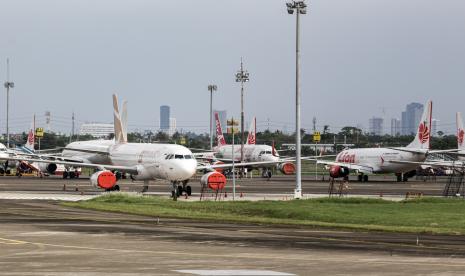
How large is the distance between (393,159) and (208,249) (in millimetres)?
88724

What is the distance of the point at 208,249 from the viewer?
27.0 meters

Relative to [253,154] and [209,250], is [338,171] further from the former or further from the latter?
[209,250]

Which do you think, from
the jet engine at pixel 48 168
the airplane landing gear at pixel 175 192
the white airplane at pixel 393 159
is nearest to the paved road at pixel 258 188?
the airplane landing gear at pixel 175 192

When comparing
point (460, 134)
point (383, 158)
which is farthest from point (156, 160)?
point (460, 134)

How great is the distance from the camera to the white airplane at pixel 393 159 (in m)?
111

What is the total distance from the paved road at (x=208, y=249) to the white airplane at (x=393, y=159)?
7524 cm

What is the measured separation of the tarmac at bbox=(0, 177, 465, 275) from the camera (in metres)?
21.9

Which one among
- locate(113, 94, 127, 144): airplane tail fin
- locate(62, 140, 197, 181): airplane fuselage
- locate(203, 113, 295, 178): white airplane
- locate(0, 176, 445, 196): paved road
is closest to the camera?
locate(62, 140, 197, 181): airplane fuselage

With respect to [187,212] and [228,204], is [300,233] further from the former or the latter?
[228,204]

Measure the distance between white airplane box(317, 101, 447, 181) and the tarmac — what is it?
2939 inches

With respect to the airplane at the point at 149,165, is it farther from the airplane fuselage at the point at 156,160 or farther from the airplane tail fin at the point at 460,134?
the airplane tail fin at the point at 460,134

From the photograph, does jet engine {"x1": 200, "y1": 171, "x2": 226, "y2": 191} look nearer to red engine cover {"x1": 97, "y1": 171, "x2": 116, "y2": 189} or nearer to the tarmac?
red engine cover {"x1": 97, "y1": 171, "x2": 116, "y2": 189}

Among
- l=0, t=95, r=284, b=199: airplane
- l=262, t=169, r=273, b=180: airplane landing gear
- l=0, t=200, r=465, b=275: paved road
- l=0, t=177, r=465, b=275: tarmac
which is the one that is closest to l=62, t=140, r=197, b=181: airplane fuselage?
l=0, t=95, r=284, b=199: airplane

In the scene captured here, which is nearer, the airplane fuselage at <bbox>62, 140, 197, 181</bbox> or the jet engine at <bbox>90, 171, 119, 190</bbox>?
the airplane fuselage at <bbox>62, 140, 197, 181</bbox>
